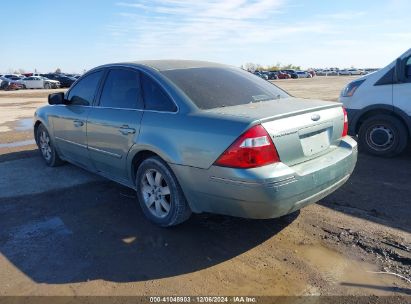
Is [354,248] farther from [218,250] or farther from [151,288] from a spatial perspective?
[151,288]

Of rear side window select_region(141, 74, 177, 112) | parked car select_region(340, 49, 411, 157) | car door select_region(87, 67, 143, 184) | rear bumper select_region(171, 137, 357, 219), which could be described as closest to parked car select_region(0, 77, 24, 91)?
car door select_region(87, 67, 143, 184)

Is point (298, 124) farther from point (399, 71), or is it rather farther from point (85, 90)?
point (399, 71)

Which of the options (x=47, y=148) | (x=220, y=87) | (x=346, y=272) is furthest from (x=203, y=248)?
(x=47, y=148)

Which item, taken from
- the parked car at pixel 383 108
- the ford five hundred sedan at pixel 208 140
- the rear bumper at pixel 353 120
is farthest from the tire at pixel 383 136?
the ford five hundred sedan at pixel 208 140

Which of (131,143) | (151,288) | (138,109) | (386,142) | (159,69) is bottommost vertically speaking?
(151,288)

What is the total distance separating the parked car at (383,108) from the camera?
623 centimetres

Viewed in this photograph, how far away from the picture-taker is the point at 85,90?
5285mm

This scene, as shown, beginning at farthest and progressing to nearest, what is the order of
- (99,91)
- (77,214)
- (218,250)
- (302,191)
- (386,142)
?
1. (386,142)
2. (99,91)
3. (77,214)
4. (218,250)
5. (302,191)

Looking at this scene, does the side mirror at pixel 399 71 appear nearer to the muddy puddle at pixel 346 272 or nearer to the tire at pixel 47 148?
the muddy puddle at pixel 346 272

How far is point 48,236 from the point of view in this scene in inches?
154

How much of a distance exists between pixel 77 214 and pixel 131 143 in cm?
109

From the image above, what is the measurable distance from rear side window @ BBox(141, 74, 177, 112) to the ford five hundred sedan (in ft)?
0.03

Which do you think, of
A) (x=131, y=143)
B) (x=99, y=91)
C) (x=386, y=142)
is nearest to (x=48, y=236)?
(x=131, y=143)

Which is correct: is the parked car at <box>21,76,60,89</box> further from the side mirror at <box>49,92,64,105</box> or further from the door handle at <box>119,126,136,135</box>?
the door handle at <box>119,126,136,135</box>
